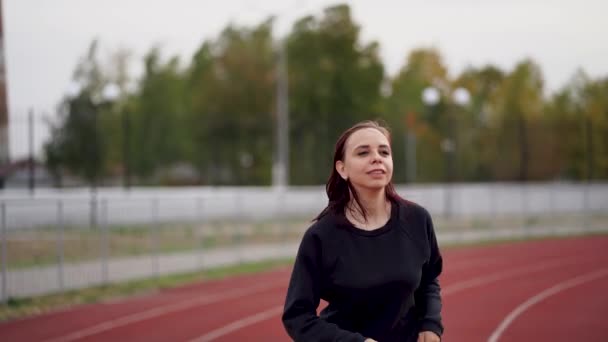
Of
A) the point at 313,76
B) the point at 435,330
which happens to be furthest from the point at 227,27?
the point at 435,330

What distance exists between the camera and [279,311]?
1248 centimetres

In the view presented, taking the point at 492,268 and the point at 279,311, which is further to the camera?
the point at 492,268

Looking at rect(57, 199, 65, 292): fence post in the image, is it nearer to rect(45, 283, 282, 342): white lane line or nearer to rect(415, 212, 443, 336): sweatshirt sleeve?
rect(45, 283, 282, 342): white lane line

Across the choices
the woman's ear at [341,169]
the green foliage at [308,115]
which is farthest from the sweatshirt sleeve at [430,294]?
the green foliage at [308,115]

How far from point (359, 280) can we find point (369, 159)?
459mm

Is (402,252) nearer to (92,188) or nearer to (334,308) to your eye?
(334,308)

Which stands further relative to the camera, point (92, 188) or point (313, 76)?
point (313, 76)

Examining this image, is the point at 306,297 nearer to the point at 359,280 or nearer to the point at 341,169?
the point at 359,280

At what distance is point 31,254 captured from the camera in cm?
1405

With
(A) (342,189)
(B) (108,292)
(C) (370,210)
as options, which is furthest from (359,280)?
(B) (108,292)

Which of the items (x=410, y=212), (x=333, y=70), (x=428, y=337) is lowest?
(x=428, y=337)

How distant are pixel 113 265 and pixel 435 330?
47.1 feet

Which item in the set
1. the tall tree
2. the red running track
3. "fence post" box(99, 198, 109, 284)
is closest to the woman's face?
the red running track

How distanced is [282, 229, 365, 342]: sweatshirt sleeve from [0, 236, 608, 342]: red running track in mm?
6887
